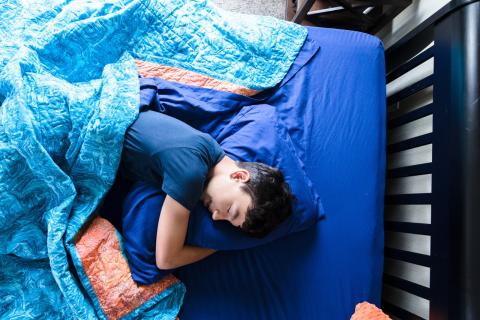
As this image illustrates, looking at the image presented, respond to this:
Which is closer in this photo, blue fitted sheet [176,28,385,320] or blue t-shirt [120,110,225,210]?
blue t-shirt [120,110,225,210]

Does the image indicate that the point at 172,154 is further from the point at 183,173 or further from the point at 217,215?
the point at 217,215

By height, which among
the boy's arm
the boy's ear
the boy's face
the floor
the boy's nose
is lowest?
the boy's arm

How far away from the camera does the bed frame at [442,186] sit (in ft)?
2.85

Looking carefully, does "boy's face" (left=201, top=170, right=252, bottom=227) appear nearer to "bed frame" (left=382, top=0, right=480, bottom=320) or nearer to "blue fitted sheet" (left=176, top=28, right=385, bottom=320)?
"blue fitted sheet" (left=176, top=28, right=385, bottom=320)

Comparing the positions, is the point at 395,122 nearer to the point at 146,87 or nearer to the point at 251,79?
the point at 251,79

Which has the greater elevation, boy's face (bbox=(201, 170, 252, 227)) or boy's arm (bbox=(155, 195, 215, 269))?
boy's face (bbox=(201, 170, 252, 227))

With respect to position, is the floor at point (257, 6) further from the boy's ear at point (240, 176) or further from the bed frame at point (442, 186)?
the boy's ear at point (240, 176)

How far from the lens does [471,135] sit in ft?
2.92

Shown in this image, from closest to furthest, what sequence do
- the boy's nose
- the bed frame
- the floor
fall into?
the bed frame < the boy's nose < the floor

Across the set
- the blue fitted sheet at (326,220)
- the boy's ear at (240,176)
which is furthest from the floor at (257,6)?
the boy's ear at (240,176)

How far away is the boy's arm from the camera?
95 centimetres

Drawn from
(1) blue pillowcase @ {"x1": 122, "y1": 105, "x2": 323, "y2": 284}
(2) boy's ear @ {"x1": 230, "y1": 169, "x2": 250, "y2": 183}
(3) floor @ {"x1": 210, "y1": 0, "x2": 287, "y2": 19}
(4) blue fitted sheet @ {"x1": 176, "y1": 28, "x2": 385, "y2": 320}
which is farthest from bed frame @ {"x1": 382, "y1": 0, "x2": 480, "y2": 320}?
(3) floor @ {"x1": 210, "y1": 0, "x2": 287, "y2": 19}

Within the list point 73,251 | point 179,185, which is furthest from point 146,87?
point 73,251

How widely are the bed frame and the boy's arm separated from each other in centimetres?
68
